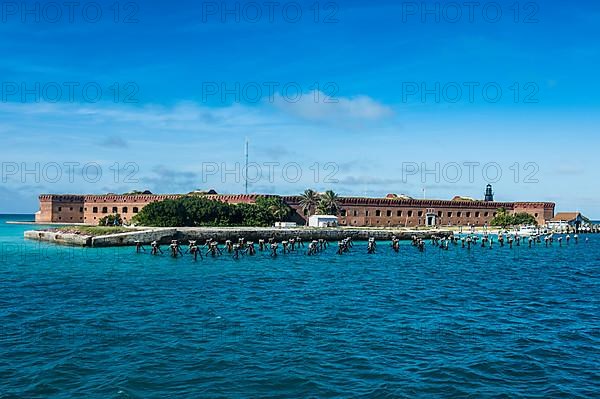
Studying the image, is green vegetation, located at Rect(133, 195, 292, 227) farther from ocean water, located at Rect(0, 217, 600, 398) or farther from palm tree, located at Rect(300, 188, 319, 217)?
ocean water, located at Rect(0, 217, 600, 398)

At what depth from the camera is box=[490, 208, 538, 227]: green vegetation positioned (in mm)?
95006

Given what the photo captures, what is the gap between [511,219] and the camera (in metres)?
95.6

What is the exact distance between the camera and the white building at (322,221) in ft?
245

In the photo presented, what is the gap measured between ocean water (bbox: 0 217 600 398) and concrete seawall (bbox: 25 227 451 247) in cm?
1974

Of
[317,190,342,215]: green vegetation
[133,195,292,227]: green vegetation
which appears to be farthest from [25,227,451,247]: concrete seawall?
[317,190,342,215]: green vegetation

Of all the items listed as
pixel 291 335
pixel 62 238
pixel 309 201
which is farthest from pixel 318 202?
pixel 291 335

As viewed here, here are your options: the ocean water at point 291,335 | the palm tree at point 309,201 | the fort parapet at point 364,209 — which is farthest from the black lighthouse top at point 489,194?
the ocean water at point 291,335

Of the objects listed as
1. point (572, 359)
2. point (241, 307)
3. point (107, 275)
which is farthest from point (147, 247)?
point (572, 359)

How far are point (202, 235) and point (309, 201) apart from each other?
1053 inches

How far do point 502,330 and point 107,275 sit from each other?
2070cm

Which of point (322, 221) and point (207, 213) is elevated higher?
point (207, 213)

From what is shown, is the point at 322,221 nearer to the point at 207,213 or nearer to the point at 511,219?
the point at 207,213

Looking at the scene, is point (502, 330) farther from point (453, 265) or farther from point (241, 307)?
point (453, 265)

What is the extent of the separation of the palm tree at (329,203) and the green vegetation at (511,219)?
31714 mm
